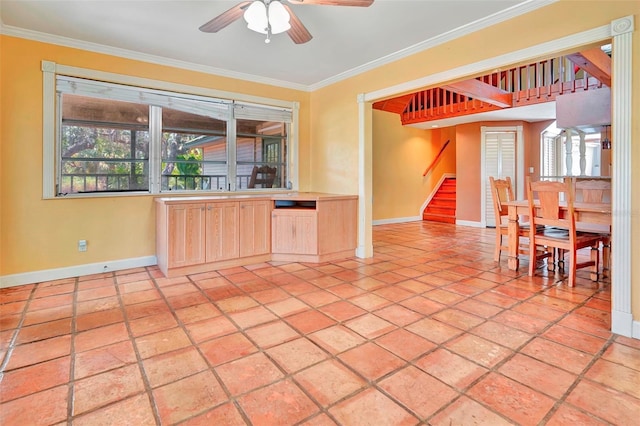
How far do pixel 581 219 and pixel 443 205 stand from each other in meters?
5.28

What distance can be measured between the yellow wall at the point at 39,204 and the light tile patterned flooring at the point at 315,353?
41 centimetres

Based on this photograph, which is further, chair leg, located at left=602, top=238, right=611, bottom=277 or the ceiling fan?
chair leg, located at left=602, top=238, right=611, bottom=277

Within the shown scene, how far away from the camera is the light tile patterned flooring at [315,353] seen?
1557 mm

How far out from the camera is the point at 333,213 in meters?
4.39

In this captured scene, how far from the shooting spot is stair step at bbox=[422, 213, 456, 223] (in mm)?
8136

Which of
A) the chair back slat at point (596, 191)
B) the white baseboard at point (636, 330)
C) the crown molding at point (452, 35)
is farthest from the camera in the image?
the chair back slat at point (596, 191)

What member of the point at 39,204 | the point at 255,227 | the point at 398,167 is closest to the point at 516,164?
the point at 398,167

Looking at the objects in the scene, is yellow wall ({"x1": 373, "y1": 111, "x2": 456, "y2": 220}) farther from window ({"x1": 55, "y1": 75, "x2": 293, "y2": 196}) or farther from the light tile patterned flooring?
the light tile patterned flooring

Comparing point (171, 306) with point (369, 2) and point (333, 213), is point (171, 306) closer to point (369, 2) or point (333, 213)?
point (333, 213)

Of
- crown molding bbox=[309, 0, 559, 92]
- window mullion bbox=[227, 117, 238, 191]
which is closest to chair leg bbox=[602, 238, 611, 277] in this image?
crown molding bbox=[309, 0, 559, 92]

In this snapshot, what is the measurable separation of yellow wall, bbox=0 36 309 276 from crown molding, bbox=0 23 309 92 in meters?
0.06

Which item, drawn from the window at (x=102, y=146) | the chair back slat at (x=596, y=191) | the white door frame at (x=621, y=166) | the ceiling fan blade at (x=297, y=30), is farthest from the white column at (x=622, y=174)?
the window at (x=102, y=146)

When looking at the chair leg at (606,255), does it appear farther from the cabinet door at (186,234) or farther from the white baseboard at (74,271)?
the white baseboard at (74,271)

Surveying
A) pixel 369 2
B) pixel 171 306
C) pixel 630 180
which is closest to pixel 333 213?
pixel 171 306
